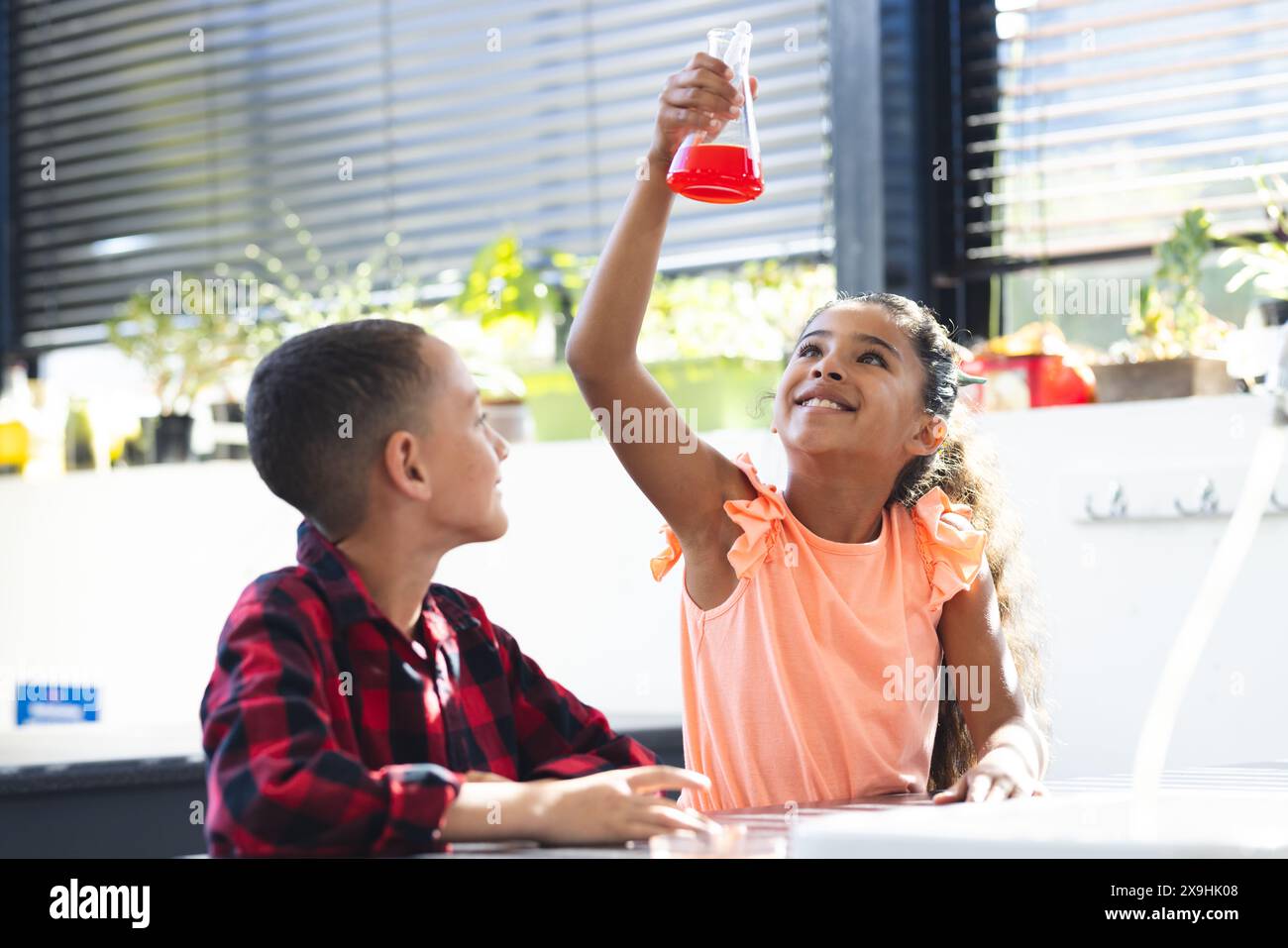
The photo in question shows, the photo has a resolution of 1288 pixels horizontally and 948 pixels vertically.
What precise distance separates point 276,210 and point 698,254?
35.5 inches

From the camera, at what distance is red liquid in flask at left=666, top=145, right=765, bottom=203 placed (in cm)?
129

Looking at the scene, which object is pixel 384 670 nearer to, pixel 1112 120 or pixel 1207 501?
pixel 1207 501

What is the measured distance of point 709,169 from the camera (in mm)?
1292

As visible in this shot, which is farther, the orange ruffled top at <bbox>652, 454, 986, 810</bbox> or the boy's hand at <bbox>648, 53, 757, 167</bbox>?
the orange ruffled top at <bbox>652, 454, 986, 810</bbox>

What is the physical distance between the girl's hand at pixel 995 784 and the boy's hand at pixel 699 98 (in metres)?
0.56

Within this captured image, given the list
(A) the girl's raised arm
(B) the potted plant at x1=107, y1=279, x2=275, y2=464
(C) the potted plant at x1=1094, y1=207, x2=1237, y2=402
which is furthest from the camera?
(B) the potted plant at x1=107, y1=279, x2=275, y2=464

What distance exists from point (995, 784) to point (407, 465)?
51 cm

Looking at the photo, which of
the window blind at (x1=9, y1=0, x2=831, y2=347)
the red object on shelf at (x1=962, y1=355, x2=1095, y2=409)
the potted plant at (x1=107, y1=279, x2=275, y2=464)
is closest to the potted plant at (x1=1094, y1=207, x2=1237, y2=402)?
the red object on shelf at (x1=962, y1=355, x2=1095, y2=409)

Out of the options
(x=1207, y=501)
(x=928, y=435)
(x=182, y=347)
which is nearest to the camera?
(x=928, y=435)

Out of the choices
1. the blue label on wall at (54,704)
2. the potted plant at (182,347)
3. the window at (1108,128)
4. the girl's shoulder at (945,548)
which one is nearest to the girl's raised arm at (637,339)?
the girl's shoulder at (945,548)

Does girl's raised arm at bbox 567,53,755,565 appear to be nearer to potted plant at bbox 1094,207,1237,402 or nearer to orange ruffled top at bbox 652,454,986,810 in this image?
orange ruffled top at bbox 652,454,986,810

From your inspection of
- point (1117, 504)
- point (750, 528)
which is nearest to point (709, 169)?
point (750, 528)
